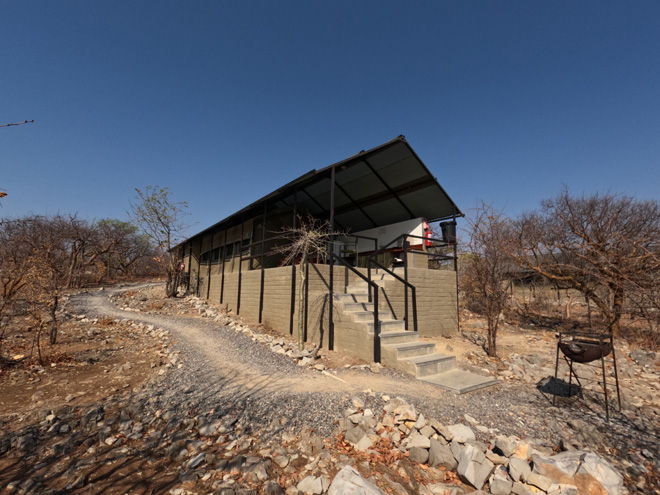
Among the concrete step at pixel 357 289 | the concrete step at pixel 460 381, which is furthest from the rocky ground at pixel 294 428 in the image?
the concrete step at pixel 357 289

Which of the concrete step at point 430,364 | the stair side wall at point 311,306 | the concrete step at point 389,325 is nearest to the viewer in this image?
the concrete step at point 430,364

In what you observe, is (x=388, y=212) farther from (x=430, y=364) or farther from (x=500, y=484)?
(x=500, y=484)

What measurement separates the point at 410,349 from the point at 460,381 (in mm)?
1074

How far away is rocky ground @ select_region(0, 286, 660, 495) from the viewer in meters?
2.71

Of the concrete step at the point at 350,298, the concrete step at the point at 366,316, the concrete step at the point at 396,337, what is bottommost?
the concrete step at the point at 396,337

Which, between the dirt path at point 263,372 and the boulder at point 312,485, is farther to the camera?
the dirt path at point 263,372

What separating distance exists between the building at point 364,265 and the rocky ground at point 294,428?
3.86 ft

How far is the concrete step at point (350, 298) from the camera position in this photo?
7.43m

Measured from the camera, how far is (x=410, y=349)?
233 inches

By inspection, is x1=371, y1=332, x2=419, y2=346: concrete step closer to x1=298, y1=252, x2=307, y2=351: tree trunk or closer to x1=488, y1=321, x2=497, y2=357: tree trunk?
x1=298, y1=252, x2=307, y2=351: tree trunk

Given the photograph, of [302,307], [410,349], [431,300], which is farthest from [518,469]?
[431,300]

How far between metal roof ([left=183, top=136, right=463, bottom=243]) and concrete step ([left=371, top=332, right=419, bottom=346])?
4.84 meters

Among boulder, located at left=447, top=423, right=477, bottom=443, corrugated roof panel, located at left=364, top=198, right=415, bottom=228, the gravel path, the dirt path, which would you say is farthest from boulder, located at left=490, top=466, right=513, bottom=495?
corrugated roof panel, located at left=364, top=198, right=415, bottom=228

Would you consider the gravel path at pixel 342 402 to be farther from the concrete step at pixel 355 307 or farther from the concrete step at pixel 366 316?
the concrete step at pixel 355 307
